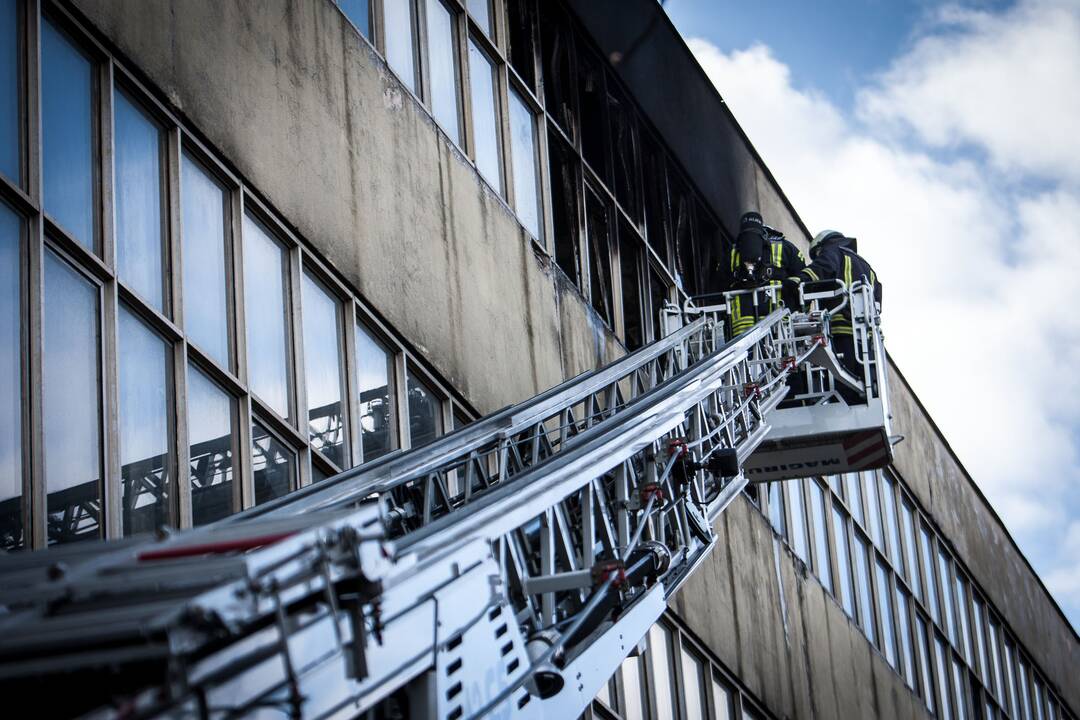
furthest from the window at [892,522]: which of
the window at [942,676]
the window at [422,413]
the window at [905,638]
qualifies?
the window at [422,413]

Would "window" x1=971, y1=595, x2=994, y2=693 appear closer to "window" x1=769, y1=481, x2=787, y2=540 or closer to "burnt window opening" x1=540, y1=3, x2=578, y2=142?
"window" x1=769, y1=481, x2=787, y2=540

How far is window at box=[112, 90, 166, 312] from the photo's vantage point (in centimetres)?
931

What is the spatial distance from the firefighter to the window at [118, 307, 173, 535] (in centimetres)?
810

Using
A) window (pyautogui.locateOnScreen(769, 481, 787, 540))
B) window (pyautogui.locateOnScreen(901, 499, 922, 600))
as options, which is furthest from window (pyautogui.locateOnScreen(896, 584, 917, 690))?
window (pyautogui.locateOnScreen(769, 481, 787, 540))

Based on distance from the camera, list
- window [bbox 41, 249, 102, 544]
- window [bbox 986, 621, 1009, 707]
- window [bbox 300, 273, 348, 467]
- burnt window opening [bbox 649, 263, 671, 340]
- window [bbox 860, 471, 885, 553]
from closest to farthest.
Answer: window [bbox 41, 249, 102, 544]
window [bbox 300, 273, 348, 467]
burnt window opening [bbox 649, 263, 671, 340]
window [bbox 860, 471, 885, 553]
window [bbox 986, 621, 1009, 707]

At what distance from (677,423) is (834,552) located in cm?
1489

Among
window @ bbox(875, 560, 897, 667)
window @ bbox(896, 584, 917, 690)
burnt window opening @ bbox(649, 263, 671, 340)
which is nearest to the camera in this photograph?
burnt window opening @ bbox(649, 263, 671, 340)

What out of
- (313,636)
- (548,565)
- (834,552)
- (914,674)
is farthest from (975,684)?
(313,636)

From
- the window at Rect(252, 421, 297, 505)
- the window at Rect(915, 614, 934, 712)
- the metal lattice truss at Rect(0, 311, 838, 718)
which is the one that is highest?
the window at Rect(252, 421, 297, 505)

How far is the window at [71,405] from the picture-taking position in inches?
327

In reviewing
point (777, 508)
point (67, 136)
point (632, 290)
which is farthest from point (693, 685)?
point (67, 136)

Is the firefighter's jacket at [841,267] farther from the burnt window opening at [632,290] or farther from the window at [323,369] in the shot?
the window at [323,369]

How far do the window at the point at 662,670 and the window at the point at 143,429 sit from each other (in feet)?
27.0

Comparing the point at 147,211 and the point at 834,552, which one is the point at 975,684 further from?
the point at 147,211
